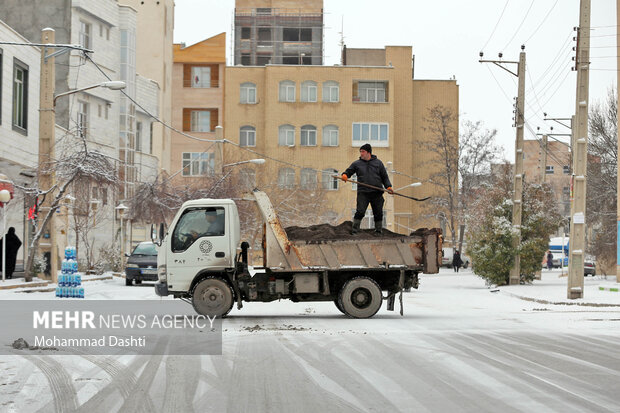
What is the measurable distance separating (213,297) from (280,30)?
90.3 m

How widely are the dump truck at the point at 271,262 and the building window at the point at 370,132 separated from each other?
2774 inches

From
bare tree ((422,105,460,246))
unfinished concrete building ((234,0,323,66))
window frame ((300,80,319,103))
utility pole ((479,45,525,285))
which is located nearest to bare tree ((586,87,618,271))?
utility pole ((479,45,525,285))

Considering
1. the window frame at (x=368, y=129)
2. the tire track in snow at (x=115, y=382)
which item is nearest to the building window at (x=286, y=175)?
the window frame at (x=368, y=129)

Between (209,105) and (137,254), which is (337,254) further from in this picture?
(209,105)

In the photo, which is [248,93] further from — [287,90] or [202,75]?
[202,75]

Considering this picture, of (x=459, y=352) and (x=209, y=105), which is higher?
(x=209, y=105)

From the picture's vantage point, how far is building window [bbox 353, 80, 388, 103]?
90.0 metres

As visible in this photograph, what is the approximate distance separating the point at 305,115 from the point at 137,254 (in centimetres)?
5361

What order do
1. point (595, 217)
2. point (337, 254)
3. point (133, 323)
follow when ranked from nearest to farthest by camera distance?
point (133, 323), point (337, 254), point (595, 217)

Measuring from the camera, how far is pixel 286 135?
89750 millimetres

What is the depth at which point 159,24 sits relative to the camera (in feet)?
266

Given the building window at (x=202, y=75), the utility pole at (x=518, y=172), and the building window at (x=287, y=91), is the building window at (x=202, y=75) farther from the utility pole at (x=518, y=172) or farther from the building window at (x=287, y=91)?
the utility pole at (x=518, y=172)

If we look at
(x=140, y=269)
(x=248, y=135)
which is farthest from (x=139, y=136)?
(x=248, y=135)

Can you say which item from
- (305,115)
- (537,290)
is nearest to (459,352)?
(537,290)
